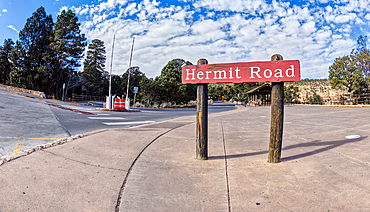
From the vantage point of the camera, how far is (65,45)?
41.0 meters

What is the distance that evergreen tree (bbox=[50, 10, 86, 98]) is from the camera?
40469 millimetres

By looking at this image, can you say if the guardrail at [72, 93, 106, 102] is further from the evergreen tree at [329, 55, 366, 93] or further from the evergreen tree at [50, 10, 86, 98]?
the evergreen tree at [329, 55, 366, 93]

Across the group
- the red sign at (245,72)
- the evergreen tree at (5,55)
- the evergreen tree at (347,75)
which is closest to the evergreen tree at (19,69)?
the evergreen tree at (5,55)

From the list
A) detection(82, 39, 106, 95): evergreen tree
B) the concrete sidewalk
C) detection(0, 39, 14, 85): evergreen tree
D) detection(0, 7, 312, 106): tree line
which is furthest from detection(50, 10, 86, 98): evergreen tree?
the concrete sidewalk

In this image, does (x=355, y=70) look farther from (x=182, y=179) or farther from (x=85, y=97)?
(x=85, y=97)

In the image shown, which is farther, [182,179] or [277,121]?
[277,121]

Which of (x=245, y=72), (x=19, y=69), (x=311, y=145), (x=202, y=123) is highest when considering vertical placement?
(x=19, y=69)

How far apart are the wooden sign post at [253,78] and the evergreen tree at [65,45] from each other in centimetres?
4372

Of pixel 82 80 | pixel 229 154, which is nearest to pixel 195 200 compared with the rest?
pixel 229 154

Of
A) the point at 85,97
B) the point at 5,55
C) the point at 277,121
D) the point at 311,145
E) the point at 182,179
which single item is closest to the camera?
the point at 182,179

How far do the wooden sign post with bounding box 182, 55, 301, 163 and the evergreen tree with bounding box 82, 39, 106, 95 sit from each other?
2182 inches

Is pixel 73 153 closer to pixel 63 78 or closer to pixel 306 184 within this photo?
pixel 306 184

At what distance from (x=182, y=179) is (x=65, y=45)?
46.0m

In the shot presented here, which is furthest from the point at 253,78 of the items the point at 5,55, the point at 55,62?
the point at 5,55
